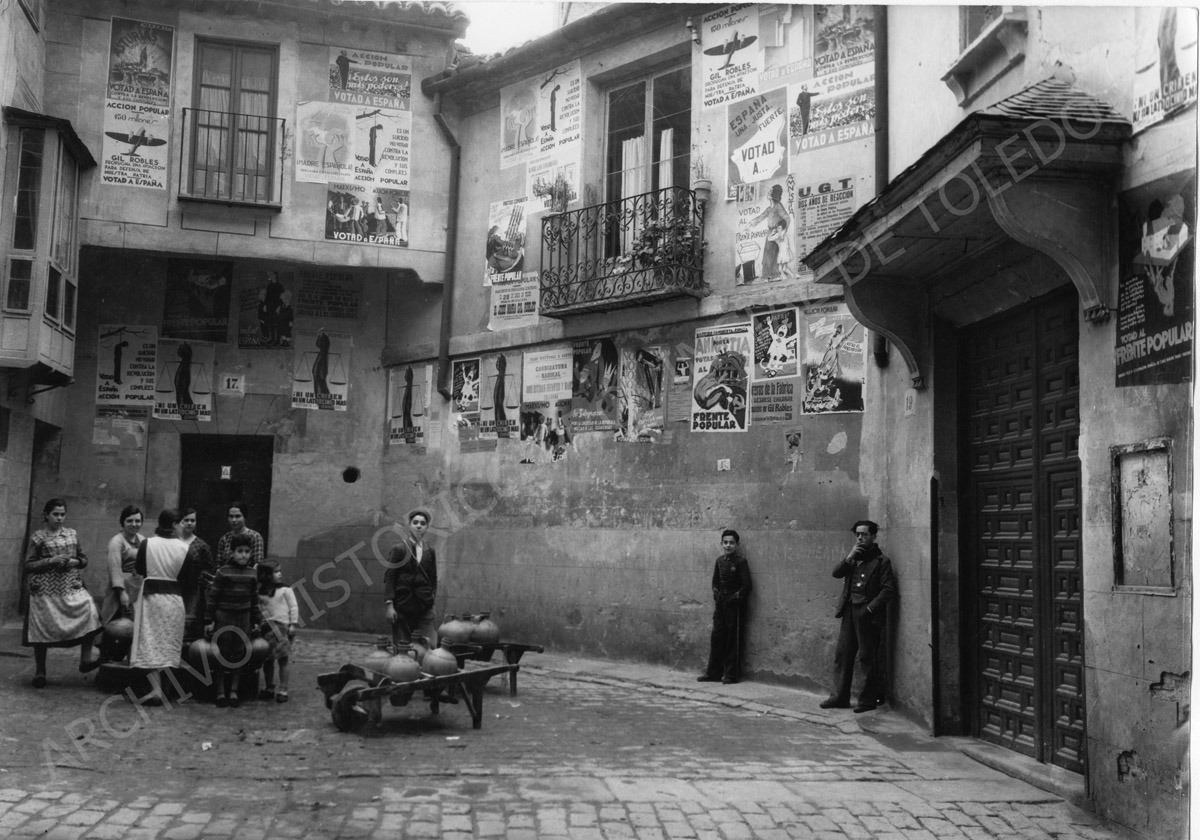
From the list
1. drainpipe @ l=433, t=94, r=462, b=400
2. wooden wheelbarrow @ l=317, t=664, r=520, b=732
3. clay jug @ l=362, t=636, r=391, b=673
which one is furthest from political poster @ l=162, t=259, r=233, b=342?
wooden wheelbarrow @ l=317, t=664, r=520, b=732

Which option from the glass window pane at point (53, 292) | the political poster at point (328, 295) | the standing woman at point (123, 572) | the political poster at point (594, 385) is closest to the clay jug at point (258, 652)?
the standing woman at point (123, 572)

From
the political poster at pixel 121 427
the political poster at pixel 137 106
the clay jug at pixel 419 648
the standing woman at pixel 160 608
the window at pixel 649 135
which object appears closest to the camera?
the clay jug at pixel 419 648

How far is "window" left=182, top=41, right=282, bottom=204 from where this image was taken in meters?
14.2

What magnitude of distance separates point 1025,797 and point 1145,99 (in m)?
4.22

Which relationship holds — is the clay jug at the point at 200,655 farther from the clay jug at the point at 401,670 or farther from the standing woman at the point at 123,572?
the clay jug at the point at 401,670

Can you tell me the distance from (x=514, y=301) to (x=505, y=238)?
2.90ft

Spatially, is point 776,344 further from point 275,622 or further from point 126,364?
point 126,364

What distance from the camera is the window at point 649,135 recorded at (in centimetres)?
1276

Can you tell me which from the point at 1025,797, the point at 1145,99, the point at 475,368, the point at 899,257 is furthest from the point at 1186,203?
the point at 475,368

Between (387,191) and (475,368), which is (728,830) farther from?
(387,191)

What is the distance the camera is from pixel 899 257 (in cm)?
836

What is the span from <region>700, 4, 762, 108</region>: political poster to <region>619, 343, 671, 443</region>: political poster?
115 inches

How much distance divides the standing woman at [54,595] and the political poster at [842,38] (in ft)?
28.4

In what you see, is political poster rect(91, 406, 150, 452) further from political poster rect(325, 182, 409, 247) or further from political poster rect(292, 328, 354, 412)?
political poster rect(325, 182, 409, 247)
